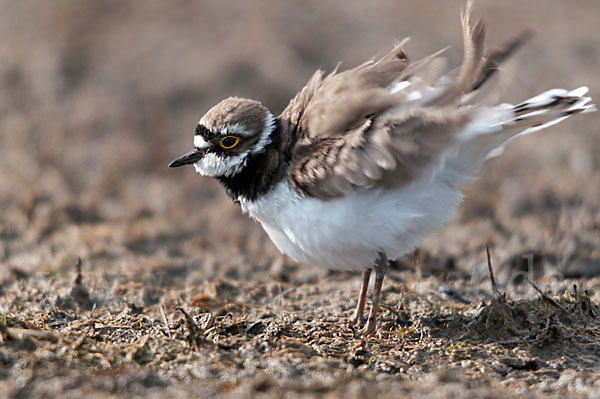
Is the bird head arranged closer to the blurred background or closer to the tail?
the tail

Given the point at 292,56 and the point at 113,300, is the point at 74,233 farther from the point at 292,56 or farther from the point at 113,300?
the point at 292,56

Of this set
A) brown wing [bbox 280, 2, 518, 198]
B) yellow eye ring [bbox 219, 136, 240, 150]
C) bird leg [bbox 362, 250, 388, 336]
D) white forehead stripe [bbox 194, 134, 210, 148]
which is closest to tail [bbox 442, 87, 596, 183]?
brown wing [bbox 280, 2, 518, 198]

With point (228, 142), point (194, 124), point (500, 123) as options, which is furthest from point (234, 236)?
point (500, 123)

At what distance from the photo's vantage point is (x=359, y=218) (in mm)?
4273

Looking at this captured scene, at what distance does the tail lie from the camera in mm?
4164

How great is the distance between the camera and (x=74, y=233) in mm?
7414

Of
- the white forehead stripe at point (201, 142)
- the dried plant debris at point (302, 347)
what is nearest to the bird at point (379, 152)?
the white forehead stripe at point (201, 142)

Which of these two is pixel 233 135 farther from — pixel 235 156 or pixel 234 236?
pixel 234 236

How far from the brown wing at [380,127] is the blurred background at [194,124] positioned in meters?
0.38

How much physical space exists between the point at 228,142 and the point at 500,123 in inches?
71.1

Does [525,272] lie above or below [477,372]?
above

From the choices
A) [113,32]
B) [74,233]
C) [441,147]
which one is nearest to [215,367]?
[441,147]

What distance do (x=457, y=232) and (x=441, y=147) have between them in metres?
3.35

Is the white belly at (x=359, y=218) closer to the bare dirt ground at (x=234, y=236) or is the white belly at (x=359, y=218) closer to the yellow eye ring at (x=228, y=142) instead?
the yellow eye ring at (x=228, y=142)
